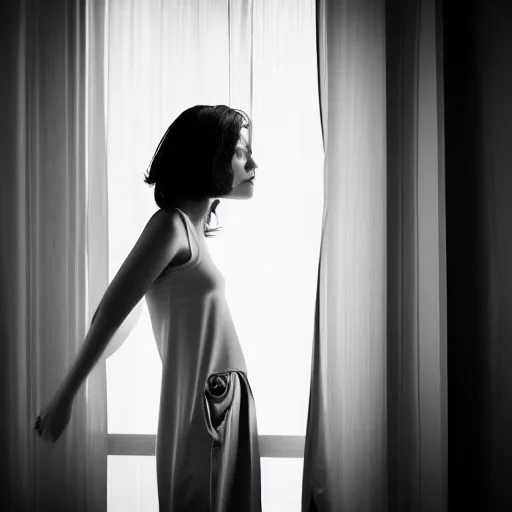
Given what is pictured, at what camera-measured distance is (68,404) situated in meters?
1.10

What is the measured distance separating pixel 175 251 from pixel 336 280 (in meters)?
0.44

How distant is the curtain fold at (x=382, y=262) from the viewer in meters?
1.32

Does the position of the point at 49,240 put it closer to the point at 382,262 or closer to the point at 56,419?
the point at 56,419

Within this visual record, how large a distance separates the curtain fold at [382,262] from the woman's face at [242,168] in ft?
0.67

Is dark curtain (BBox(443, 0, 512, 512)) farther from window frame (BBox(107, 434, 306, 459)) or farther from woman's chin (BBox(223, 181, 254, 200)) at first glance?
woman's chin (BBox(223, 181, 254, 200))

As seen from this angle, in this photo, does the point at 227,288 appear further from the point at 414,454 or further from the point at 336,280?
the point at 414,454

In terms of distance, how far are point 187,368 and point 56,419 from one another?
28 centimetres

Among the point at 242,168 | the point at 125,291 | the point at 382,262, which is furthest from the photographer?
the point at 382,262

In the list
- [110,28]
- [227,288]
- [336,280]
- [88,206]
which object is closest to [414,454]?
[336,280]

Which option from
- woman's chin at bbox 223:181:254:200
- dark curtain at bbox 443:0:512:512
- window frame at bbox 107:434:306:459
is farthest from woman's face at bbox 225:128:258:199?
window frame at bbox 107:434:306:459

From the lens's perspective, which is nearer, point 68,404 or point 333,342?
point 68,404

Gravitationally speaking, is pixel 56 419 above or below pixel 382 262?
below

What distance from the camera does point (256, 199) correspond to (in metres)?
1.35

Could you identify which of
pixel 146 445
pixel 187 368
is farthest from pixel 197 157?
pixel 146 445
